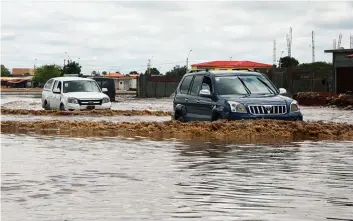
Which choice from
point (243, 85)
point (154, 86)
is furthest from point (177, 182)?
point (154, 86)

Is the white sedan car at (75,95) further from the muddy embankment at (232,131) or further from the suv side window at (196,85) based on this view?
the suv side window at (196,85)

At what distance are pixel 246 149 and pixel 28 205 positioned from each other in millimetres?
6818

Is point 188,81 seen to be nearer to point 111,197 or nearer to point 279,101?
point 279,101

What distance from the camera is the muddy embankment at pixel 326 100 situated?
41.6 meters

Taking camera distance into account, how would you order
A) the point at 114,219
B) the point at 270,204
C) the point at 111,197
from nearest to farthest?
the point at 114,219, the point at 270,204, the point at 111,197

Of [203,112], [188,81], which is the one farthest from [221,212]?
[188,81]

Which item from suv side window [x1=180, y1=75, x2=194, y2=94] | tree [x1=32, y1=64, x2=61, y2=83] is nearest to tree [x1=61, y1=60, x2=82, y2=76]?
tree [x1=32, y1=64, x2=61, y2=83]

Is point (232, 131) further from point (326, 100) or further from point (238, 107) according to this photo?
point (326, 100)

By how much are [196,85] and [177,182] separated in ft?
33.5

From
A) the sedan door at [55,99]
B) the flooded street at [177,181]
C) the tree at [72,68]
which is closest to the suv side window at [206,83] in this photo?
the flooded street at [177,181]

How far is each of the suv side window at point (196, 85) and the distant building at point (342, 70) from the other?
34.0 meters

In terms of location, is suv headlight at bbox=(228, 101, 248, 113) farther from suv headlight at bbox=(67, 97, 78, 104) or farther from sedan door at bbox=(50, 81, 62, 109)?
sedan door at bbox=(50, 81, 62, 109)

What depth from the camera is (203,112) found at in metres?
18.8

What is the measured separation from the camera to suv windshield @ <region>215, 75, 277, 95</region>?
18.5m
